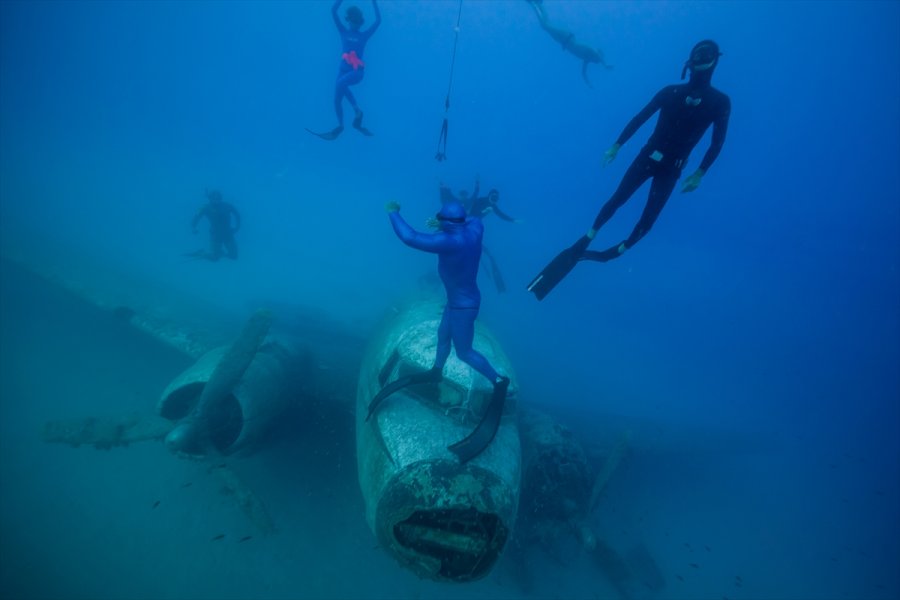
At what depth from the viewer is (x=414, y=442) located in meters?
4.88

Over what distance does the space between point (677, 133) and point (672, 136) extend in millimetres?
68

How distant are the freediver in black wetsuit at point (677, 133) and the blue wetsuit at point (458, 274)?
5.36 feet

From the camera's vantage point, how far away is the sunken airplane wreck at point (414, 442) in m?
4.01

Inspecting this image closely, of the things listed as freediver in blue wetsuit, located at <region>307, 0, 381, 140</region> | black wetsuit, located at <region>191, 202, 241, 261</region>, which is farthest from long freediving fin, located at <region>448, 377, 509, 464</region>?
black wetsuit, located at <region>191, 202, 241, 261</region>

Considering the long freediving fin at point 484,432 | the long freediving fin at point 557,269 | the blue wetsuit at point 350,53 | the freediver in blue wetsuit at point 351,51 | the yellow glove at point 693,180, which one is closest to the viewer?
the long freediving fin at point 484,432

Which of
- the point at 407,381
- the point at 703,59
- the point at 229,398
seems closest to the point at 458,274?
the point at 407,381

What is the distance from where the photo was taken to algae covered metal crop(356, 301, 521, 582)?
3943 mm

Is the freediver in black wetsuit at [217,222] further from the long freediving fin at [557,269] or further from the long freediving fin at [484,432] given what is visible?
the long freediving fin at [484,432]

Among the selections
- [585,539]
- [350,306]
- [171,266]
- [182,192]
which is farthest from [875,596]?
[182,192]

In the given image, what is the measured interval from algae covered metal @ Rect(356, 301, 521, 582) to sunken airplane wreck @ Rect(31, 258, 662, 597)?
0.01 meters

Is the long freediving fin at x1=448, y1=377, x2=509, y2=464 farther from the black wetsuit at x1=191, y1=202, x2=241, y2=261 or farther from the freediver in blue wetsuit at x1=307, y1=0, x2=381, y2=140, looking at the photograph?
the black wetsuit at x1=191, y1=202, x2=241, y2=261

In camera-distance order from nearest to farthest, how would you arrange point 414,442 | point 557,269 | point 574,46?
point 414,442
point 557,269
point 574,46

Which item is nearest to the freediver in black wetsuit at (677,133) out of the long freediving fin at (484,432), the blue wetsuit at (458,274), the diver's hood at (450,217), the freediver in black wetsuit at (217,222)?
the blue wetsuit at (458,274)

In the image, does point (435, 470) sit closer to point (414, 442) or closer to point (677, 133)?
point (414, 442)
